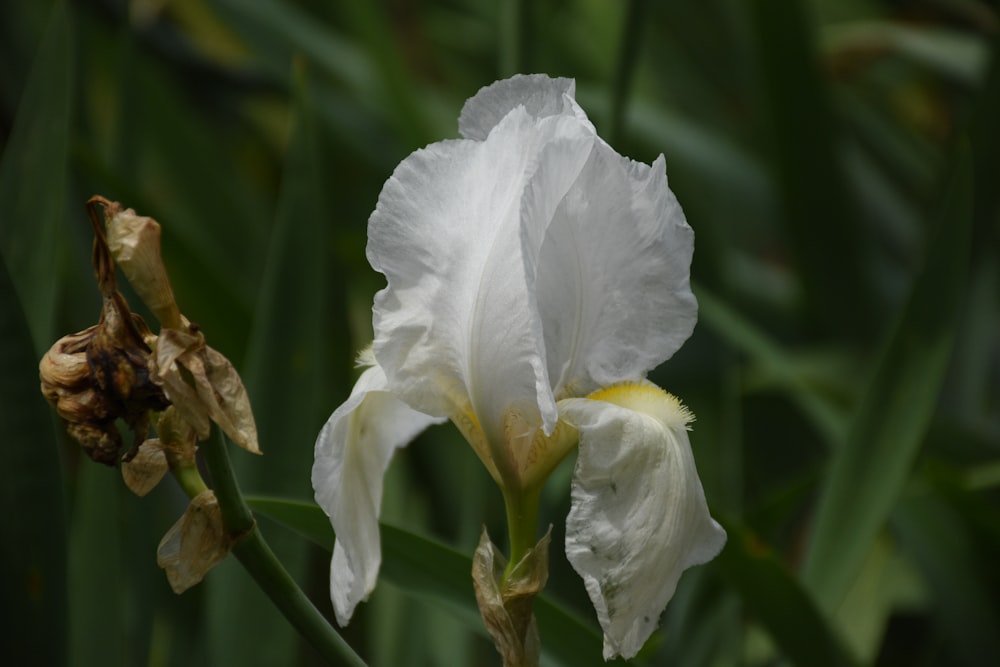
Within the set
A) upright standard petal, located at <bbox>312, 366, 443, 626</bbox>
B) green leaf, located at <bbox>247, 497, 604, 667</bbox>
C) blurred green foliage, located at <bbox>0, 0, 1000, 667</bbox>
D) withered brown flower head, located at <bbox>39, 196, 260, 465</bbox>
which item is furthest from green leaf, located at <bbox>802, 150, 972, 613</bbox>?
withered brown flower head, located at <bbox>39, 196, 260, 465</bbox>

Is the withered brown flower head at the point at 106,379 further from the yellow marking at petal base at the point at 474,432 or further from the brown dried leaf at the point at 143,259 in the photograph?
the yellow marking at petal base at the point at 474,432

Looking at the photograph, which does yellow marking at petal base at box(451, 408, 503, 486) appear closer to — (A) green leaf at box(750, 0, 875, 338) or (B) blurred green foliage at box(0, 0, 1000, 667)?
(B) blurred green foliage at box(0, 0, 1000, 667)

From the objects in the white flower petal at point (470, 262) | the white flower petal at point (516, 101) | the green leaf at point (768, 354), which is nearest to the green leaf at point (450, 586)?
the white flower petal at point (470, 262)

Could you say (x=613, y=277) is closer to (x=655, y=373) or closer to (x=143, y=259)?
(x=143, y=259)

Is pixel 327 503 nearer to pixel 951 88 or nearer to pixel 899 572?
pixel 899 572

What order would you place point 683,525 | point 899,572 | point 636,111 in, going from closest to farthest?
point 683,525 → point 899,572 → point 636,111

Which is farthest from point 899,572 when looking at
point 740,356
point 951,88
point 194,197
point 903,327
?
point 194,197

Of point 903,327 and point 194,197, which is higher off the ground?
point 903,327
